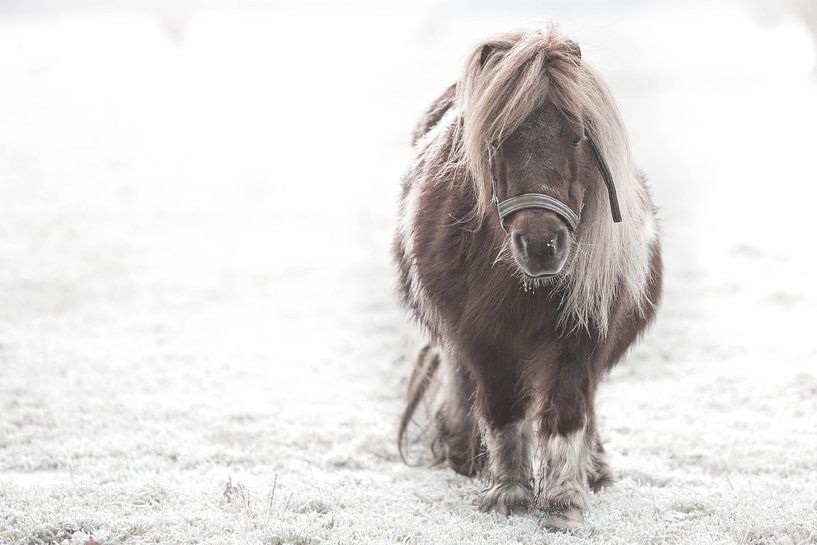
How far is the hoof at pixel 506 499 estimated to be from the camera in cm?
389

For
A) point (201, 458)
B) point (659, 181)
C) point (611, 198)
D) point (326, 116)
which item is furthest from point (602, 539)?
point (326, 116)

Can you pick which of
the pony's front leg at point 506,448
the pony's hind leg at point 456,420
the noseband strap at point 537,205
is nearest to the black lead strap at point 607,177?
the noseband strap at point 537,205

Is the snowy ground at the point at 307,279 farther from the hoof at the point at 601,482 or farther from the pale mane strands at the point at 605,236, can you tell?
the pale mane strands at the point at 605,236

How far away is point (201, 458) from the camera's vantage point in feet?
16.0

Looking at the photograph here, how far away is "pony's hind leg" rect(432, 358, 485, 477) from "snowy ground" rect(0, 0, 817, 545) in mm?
207

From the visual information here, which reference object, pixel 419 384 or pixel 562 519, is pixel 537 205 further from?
pixel 419 384

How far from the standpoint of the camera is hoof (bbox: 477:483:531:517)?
3.89 meters

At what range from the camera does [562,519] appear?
3.66m

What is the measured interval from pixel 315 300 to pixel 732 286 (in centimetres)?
562

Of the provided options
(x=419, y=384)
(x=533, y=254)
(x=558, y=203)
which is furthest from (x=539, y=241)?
(x=419, y=384)

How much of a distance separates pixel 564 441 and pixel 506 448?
1.33ft

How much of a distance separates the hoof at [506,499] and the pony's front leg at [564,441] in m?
0.18

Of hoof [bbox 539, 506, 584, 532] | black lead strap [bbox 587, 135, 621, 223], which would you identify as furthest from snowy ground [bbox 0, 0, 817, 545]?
black lead strap [bbox 587, 135, 621, 223]

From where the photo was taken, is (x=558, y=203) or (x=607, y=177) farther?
(x=607, y=177)
